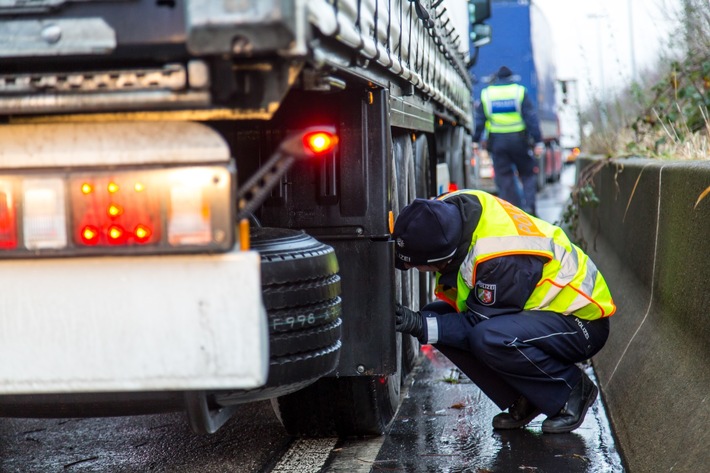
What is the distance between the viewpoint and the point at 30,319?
9.51 feet

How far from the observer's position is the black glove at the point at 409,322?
473 cm

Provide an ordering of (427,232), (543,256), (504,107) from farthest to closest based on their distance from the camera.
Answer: (504,107) < (543,256) < (427,232)

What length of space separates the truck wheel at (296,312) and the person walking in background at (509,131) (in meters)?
9.26

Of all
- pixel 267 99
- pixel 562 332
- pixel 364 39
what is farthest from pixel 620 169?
pixel 267 99

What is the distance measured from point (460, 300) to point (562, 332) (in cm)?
48

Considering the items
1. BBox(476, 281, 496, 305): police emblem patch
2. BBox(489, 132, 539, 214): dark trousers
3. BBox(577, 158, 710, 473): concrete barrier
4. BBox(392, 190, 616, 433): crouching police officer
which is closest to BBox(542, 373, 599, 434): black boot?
BBox(392, 190, 616, 433): crouching police officer

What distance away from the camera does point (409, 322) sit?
4762 mm

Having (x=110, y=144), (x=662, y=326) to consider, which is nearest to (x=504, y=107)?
(x=662, y=326)

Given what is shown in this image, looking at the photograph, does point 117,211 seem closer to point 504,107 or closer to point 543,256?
point 543,256

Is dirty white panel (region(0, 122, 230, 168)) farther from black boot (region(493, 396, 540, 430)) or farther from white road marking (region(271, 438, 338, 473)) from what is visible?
black boot (region(493, 396, 540, 430))

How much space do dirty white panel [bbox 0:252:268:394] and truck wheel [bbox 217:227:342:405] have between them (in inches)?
14.4

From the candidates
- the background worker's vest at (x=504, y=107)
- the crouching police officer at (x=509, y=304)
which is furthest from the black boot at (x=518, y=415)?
the background worker's vest at (x=504, y=107)

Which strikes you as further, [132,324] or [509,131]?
[509,131]

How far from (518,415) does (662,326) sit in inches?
31.1
